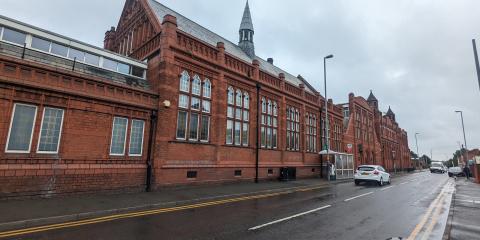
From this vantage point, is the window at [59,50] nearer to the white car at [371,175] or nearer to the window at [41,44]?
the window at [41,44]

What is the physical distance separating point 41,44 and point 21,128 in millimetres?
4604

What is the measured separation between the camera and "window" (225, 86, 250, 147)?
20.5 metres

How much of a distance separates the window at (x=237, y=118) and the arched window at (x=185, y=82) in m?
3.90

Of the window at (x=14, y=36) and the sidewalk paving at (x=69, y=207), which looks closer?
the sidewalk paving at (x=69, y=207)

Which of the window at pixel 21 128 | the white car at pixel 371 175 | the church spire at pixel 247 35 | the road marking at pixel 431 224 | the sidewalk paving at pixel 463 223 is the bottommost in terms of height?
the road marking at pixel 431 224

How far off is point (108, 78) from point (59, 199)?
676 centimetres

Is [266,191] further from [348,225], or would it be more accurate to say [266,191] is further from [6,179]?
[6,179]

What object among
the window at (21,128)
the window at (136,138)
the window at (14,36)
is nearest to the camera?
the window at (21,128)

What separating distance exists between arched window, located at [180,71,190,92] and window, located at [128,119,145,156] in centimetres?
362

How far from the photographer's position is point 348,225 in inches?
306

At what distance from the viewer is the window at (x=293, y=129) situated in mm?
26969

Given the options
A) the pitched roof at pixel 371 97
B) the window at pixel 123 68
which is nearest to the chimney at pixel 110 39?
the window at pixel 123 68

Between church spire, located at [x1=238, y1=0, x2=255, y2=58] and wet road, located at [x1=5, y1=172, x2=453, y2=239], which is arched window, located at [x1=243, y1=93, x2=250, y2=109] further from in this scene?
wet road, located at [x1=5, y1=172, x2=453, y2=239]

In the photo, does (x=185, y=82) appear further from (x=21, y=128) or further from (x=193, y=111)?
(x=21, y=128)
